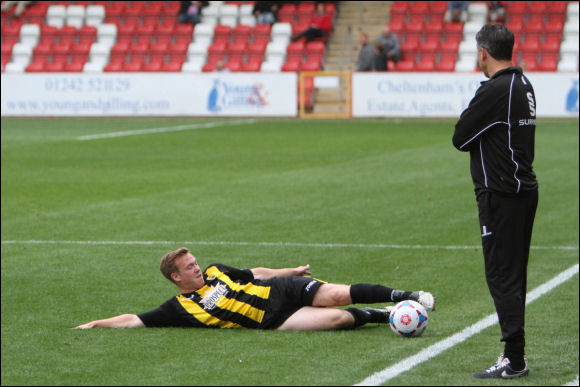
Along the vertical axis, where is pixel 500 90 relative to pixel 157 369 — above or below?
above

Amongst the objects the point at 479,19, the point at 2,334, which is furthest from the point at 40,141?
the point at 2,334

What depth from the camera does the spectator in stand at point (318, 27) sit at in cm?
4100

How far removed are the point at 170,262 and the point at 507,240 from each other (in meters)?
1.19

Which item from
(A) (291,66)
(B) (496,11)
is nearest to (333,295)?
(B) (496,11)

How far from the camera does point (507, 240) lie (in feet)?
12.0

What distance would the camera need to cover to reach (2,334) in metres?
10.5

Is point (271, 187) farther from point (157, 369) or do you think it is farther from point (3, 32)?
point (3, 32)

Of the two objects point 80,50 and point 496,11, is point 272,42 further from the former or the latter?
point 496,11

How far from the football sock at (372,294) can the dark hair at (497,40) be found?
0.80 metres

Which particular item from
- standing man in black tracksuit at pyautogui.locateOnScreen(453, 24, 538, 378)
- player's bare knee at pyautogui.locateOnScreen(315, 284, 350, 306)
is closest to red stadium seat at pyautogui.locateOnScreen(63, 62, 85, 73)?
standing man in black tracksuit at pyautogui.locateOnScreen(453, 24, 538, 378)

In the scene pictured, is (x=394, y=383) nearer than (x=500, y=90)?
No

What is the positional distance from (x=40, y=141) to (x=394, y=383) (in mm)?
24833

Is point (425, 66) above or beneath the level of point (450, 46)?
beneath

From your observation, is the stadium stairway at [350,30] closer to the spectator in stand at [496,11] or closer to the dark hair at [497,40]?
the spectator in stand at [496,11]
